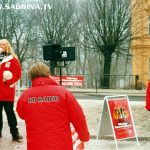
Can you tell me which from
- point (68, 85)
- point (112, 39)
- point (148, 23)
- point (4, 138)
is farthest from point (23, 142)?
point (148, 23)

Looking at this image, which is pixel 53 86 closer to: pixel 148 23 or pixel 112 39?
pixel 112 39

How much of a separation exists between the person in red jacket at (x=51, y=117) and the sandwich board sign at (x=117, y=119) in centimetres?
420

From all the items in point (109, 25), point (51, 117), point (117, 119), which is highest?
point (109, 25)

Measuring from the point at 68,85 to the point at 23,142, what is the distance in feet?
88.1

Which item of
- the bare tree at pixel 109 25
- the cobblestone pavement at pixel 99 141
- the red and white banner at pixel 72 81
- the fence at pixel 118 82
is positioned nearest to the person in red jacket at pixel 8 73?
the cobblestone pavement at pixel 99 141

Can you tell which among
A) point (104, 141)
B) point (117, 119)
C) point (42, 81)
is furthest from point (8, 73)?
point (42, 81)

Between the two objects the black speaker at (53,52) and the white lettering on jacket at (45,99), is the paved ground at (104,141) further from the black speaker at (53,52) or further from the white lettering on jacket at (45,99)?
the white lettering on jacket at (45,99)

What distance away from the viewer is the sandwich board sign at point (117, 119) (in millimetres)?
9359

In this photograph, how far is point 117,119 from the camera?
945cm

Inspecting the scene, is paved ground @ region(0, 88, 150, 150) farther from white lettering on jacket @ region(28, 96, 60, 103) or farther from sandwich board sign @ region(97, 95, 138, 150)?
white lettering on jacket @ region(28, 96, 60, 103)

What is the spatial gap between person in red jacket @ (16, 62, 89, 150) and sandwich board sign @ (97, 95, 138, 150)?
4.20 m

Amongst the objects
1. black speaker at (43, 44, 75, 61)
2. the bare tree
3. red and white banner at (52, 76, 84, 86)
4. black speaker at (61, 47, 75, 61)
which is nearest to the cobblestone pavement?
black speaker at (61, 47, 75, 61)

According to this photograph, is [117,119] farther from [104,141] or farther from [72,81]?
[72,81]

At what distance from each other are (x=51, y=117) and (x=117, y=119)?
14.6ft
